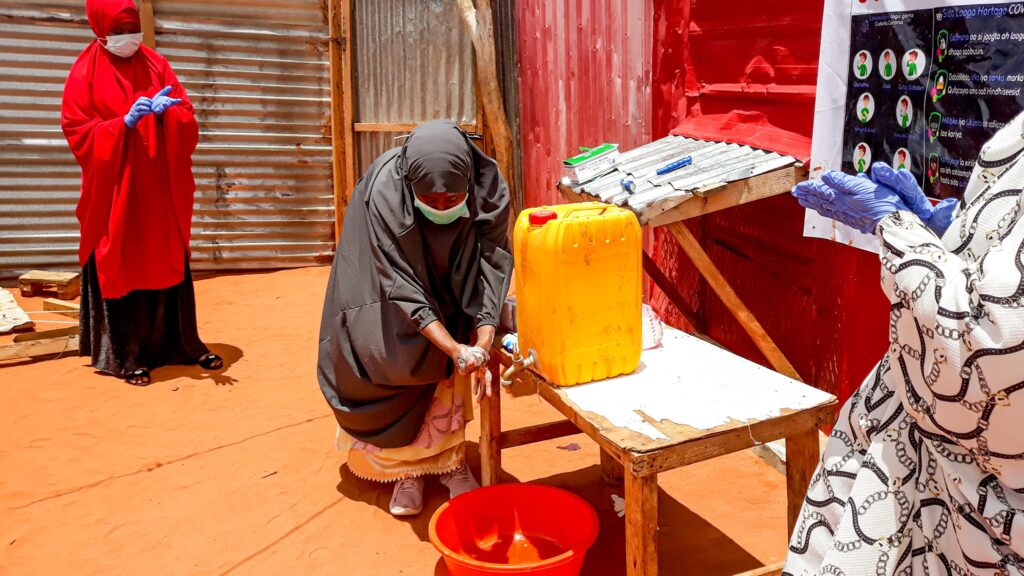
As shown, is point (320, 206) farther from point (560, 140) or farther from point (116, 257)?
point (116, 257)

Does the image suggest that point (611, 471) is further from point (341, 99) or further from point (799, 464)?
→ point (341, 99)

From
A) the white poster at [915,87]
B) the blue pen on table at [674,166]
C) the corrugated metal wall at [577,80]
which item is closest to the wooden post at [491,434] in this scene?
the blue pen on table at [674,166]

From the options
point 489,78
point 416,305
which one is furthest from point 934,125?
point 489,78

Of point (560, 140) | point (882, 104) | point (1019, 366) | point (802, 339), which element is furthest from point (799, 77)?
point (560, 140)

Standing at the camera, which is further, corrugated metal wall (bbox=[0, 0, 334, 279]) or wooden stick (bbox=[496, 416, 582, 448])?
corrugated metal wall (bbox=[0, 0, 334, 279])

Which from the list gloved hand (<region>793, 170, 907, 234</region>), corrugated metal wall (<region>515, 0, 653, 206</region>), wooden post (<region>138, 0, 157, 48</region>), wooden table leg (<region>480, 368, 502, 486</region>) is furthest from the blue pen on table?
wooden post (<region>138, 0, 157, 48</region>)

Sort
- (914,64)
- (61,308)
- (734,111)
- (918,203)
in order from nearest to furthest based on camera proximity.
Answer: (918,203)
(914,64)
(734,111)
(61,308)

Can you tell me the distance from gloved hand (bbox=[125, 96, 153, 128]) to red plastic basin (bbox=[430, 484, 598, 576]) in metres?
3.18

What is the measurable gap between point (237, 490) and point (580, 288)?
2.11 metres

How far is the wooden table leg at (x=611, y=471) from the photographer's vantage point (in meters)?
3.74

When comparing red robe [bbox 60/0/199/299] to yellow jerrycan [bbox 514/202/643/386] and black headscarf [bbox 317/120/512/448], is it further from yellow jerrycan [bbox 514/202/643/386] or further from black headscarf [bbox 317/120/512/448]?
yellow jerrycan [bbox 514/202/643/386]

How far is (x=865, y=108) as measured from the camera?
10.1 ft

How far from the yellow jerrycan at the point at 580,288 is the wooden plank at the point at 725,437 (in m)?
0.38

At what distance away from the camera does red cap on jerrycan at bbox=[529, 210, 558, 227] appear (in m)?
2.57
